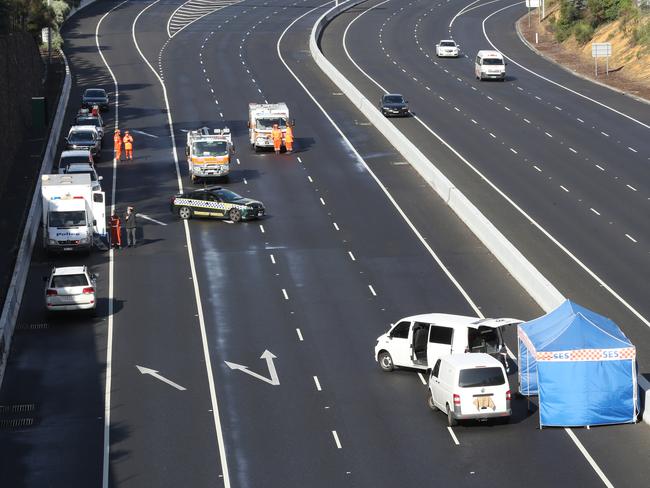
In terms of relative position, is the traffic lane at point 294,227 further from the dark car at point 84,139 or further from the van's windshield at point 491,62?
the van's windshield at point 491,62

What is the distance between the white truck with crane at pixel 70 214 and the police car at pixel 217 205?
491 centimetres

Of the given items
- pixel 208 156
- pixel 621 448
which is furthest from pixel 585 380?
pixel 208 156

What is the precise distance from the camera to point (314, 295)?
43.4 metres

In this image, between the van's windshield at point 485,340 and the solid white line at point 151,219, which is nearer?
the van's windshield at point 485,340

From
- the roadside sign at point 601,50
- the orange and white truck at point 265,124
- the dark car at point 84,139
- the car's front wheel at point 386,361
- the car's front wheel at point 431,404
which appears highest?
the car's front wheel at point 431,404

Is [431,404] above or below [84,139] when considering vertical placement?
above

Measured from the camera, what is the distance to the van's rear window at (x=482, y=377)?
30594 mm

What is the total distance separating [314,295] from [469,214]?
1169 centimetres

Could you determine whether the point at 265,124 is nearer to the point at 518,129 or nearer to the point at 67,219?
the point at 518,129

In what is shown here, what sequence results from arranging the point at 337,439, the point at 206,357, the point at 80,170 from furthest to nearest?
the point at 80,170 → the point at 206,357 → the point at 337,439

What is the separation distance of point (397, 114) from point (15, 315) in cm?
3947

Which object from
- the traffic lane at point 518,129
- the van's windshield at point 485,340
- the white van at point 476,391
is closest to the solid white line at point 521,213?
the traffic lane at point 518,129

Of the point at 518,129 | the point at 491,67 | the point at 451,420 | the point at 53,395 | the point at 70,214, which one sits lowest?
the point at 491,67

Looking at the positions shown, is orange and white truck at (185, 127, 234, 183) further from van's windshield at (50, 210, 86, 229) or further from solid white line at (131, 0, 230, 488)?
van's windshield at (50, 210, 86, 229)
